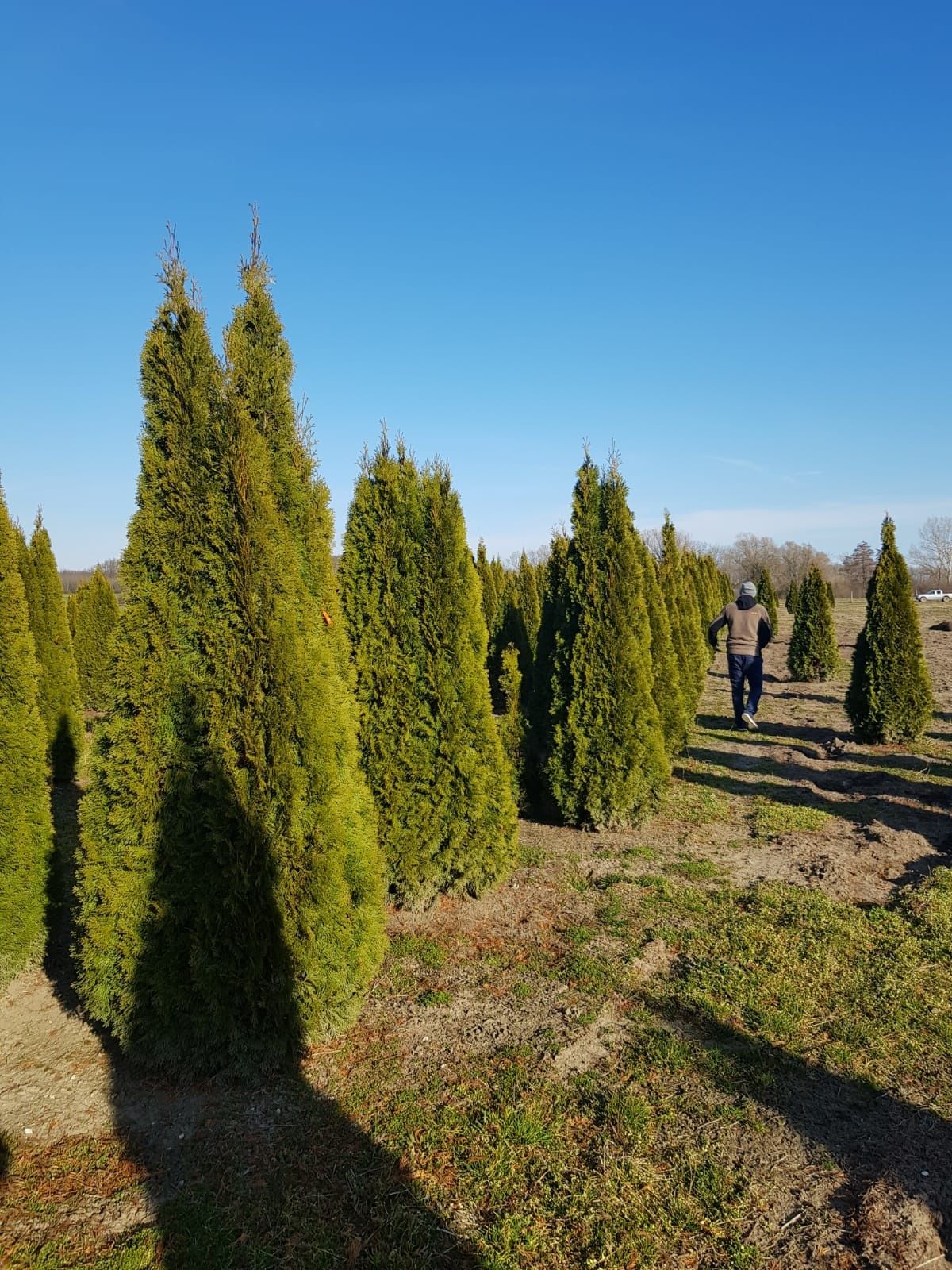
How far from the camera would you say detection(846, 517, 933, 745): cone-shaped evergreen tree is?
11.4 meters

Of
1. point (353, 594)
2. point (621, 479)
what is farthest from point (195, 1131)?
point (621, 479)

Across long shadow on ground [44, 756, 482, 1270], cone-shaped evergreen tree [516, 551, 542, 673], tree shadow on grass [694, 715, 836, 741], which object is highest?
cone-shaped evergreen tree [516, 551, 542, 673]

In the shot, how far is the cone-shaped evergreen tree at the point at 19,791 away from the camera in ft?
16.2

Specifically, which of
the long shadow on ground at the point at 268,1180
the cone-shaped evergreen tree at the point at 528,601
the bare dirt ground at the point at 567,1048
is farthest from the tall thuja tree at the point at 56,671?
the cone-shaped evergreen tree at the point at 528,601

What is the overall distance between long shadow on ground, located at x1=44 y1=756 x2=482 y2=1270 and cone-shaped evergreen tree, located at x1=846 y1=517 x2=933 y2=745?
34.5 ft

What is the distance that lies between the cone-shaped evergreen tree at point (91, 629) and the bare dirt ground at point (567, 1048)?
11.8 meters

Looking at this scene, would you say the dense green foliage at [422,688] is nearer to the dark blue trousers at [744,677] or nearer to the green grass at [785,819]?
the green grass at [785,819]

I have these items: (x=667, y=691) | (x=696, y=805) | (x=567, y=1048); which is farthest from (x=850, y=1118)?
(x=667, y=691)

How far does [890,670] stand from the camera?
11477mm

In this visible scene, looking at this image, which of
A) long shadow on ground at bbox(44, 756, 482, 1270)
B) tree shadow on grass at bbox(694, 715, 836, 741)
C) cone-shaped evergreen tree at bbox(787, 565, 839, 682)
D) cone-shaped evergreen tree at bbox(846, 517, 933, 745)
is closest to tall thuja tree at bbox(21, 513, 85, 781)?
long shadow on ground at bbox(44, 756, 482, 1270)

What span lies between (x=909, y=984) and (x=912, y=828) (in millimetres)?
3730

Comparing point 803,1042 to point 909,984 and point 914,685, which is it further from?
point 914,685

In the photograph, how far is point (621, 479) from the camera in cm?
847

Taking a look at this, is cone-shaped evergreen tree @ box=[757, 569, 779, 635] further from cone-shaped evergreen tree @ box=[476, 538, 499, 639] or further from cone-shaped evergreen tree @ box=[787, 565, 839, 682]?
cone-shaped evergreen tree @ box=[476, 538, 499, 639]
